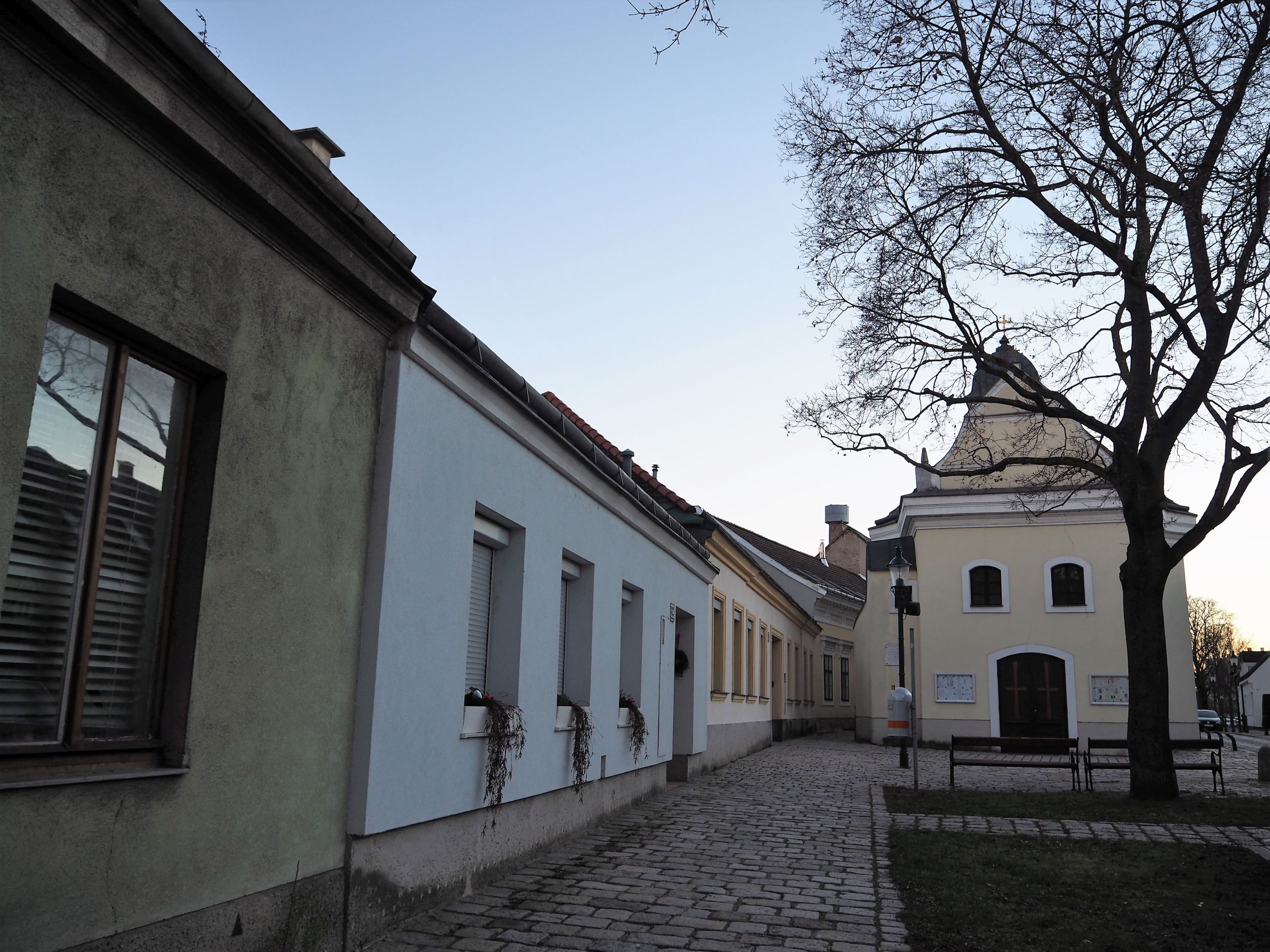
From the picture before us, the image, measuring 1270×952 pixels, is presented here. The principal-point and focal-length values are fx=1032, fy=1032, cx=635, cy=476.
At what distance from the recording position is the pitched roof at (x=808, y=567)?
44.4 meters

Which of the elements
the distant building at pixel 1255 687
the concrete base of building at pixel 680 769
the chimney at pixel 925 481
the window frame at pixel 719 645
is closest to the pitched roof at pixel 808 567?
the chimney at pixel 925 481

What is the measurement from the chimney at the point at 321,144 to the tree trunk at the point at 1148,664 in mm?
12730

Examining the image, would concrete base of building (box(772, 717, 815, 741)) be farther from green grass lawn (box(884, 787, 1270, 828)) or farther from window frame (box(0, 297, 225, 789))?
window frame (box(0, 297, 225, 789))

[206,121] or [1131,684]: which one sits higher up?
[206,121]

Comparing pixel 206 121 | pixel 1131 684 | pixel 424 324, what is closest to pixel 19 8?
pixel 206 121

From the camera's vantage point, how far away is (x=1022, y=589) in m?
28.9

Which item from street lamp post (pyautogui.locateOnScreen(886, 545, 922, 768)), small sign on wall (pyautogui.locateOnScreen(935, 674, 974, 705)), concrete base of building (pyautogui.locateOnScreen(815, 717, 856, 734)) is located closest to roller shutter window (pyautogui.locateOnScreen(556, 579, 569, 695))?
street lamp post (pyautogui.locateOnScreen(886, 545, 922, 768))

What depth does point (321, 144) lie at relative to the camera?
7355 mm

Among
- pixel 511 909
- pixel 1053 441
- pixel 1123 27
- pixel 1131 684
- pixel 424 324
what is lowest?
pixel 511 909

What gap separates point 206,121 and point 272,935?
4058 mm

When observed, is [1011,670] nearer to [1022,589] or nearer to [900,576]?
[1022,589]

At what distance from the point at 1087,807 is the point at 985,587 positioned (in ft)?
52.3

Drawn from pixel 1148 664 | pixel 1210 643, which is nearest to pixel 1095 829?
pixel 1148 664

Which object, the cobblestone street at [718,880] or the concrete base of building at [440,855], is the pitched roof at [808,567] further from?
the concrete base of building at [440,855]
